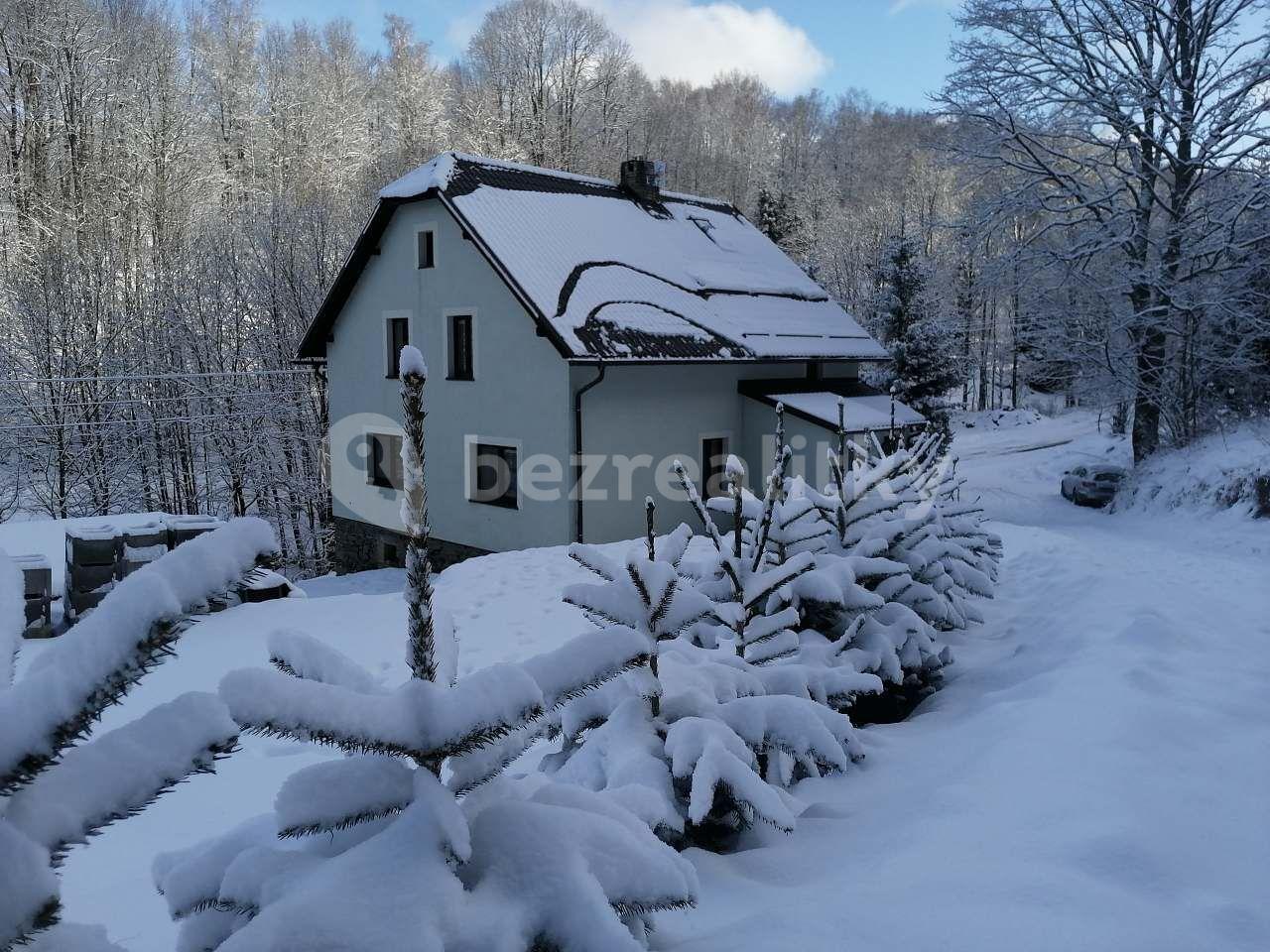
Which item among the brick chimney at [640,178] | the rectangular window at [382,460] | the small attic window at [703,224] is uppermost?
the brick chimney at [640,178]

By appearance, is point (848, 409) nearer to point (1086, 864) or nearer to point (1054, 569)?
point (1054, 569)

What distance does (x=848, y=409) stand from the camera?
16.0 meters

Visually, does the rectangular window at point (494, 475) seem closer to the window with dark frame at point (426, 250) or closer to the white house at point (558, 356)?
the white house at point (558, 356)

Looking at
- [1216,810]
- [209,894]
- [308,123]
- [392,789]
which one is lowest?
[1216,810]

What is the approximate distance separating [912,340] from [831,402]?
795 cm

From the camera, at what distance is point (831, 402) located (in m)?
16.4

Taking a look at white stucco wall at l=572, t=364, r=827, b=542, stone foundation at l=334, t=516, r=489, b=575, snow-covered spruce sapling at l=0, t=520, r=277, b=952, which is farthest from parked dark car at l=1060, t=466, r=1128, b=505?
snow-covered spruce sapling at l=0, t=520, r=277, b=952

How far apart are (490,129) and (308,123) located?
8.20 m

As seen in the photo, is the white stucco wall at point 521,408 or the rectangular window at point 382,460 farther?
the rectangular window at point 382,460

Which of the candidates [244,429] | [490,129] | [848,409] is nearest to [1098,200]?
[848,409]

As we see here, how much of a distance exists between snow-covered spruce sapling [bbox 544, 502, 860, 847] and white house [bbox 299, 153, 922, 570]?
32.9 feet

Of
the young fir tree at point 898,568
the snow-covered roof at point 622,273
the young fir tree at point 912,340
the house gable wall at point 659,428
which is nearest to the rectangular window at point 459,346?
the snow-covered roof at point 622,273

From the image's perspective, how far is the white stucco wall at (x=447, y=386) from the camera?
1430cm

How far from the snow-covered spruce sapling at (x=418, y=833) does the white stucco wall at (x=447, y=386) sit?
1218 cm
